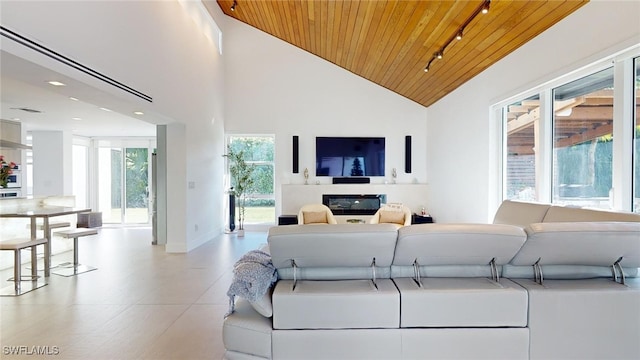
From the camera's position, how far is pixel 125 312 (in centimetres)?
296

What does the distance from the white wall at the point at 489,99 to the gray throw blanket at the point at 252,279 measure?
3.45 metres

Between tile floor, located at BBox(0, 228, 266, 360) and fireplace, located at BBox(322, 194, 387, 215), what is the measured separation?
294cm

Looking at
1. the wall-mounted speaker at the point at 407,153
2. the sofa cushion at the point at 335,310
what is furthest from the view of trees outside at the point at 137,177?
the sofa cushion at the point at 335,310

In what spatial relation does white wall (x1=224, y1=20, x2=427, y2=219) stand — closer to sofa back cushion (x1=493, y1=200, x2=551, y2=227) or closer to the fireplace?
the fireplace

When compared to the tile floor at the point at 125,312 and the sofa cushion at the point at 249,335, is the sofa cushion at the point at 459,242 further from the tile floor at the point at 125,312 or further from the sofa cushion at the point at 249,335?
the tile floor at the point at 125,312

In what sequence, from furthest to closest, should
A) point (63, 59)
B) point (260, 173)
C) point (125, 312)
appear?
point (260, 173)
point (125, 312)
point (63, 59)

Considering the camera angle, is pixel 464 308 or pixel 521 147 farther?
pixel 521 147

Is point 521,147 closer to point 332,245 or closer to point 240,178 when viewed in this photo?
point 332,245

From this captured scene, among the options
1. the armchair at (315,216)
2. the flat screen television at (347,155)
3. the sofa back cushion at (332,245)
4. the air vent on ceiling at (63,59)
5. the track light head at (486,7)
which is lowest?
the armchair at (315,216)

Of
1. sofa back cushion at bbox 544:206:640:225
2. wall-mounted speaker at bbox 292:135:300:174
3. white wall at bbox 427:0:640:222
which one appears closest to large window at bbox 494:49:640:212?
white wall at bbox 427:0:640:222

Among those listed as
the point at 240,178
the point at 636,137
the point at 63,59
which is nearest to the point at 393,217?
the point at 636,137

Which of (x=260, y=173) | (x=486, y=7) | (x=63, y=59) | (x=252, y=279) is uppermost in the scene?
(x=486, y=7)

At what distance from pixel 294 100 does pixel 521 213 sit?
17.7ft

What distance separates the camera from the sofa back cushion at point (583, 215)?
7.44 ft
